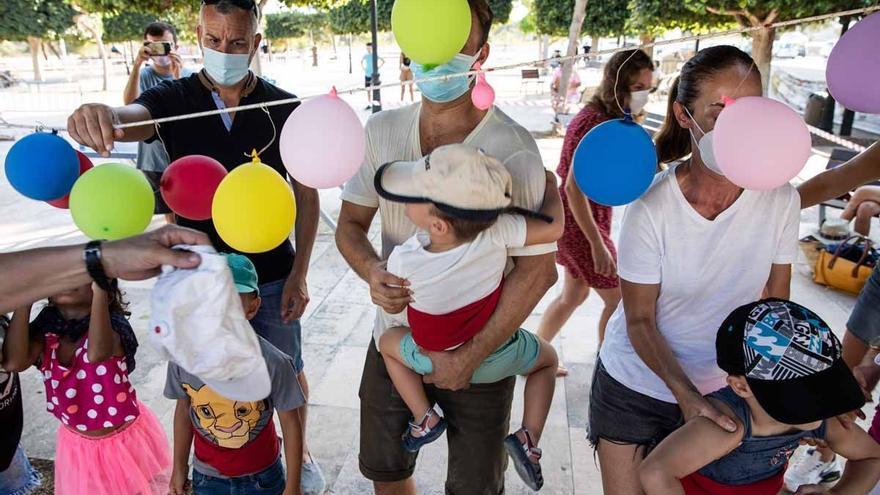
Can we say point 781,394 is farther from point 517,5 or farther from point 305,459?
point 517,5

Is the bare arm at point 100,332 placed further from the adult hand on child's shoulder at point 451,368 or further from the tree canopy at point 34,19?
the tree canopy at point 34,19

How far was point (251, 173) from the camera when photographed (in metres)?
1.68

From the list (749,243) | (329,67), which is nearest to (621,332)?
(749,243)

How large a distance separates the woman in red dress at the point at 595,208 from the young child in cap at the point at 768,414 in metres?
1.51

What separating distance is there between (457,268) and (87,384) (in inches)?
59.2

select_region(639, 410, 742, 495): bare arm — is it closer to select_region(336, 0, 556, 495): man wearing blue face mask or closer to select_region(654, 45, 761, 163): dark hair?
select_region(336, 0, 556, 495): man wearing blue face mask

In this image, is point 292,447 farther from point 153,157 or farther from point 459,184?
point 153,157

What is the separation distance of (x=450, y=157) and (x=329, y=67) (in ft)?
112

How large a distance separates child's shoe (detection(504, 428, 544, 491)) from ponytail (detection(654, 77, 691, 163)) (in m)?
1.18

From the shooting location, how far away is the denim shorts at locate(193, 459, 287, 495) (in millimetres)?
2225

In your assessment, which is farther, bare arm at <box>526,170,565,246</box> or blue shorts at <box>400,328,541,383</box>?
blue shorts at <box>400,328,541,383</box>

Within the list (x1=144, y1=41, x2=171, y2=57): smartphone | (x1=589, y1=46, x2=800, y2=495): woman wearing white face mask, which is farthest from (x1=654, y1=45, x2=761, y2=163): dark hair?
(x1=144, y1=41, x2=171, y2=57): smartphone

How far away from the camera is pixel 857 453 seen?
1.62 meters

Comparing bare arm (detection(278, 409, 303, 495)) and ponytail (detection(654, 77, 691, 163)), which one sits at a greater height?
ponytail (detection(654, 77, 691, 163))
